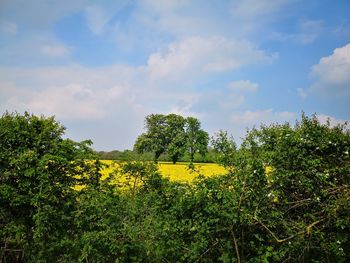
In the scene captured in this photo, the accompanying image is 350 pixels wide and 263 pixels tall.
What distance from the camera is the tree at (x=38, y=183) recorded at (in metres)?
7.03

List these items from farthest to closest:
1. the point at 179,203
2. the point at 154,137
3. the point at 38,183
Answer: the point at 154,137 < the point at 38,183 < the point at 179,203

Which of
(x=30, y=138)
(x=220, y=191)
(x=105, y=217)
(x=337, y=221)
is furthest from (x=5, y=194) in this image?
(x=337, y=221)

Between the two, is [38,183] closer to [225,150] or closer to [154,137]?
[225,150]

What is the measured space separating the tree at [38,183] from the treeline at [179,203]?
0.07 feet

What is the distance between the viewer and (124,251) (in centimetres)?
635

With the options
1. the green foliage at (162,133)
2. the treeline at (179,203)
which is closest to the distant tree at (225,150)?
the treeline at (179,203)

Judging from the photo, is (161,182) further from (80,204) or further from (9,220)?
(9,220)

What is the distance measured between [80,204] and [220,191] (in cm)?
277

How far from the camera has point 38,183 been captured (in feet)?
23.9

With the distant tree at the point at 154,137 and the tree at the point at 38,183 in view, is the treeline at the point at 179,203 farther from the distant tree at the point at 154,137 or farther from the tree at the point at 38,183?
the distant tree at the point at 154,137

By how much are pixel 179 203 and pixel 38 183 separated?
2903 mm

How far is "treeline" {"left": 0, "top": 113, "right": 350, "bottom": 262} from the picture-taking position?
640 cm

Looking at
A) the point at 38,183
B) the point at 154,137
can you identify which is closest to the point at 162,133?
the point at 154,137

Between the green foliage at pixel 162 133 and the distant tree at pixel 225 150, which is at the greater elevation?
the green foliage at pixel 162 133
